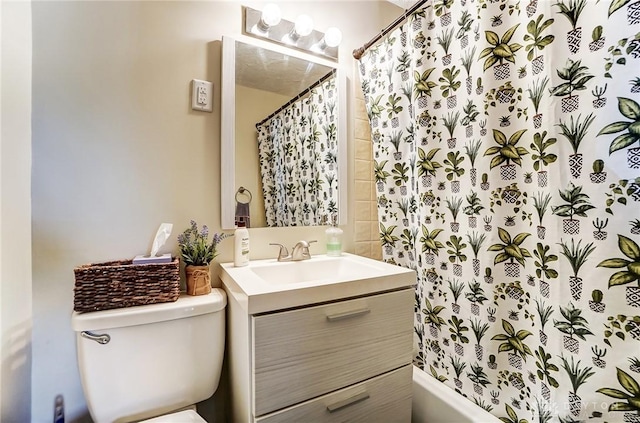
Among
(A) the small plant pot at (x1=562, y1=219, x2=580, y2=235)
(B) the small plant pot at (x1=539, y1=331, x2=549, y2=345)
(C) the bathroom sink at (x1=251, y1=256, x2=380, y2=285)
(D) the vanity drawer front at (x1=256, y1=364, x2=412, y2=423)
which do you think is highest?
(A) the small plant pot at (x1=562, y1=219, x2=580, y2=235)

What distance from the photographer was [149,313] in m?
0.83

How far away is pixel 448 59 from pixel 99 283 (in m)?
1.40

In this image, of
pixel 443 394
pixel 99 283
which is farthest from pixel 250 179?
pixel 443 394

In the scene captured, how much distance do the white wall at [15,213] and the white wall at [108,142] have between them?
0.02 metres

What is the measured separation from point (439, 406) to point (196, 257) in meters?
1.08

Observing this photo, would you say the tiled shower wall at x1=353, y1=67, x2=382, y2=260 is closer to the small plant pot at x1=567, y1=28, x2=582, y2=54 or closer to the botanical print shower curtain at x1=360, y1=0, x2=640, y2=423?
the botanical print shower curtain at x1=360, y1=0, x2=640, y2=423

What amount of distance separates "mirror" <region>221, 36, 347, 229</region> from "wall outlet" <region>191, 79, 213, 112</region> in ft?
0.19

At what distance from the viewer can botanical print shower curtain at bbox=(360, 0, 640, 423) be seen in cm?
67

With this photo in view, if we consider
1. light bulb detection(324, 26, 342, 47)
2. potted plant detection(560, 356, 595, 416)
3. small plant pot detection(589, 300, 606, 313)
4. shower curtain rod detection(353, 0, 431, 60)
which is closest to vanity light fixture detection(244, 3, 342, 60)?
light bulb detection(324, 26, 342, 47)

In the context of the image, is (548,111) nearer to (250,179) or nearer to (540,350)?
(540,350)

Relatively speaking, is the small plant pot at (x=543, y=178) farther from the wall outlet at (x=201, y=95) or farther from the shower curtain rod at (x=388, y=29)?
the wall outlet at (x=201, y=95)

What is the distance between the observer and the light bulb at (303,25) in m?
1.25

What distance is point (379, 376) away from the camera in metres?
0.95

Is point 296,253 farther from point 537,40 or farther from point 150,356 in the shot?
point 537,40
